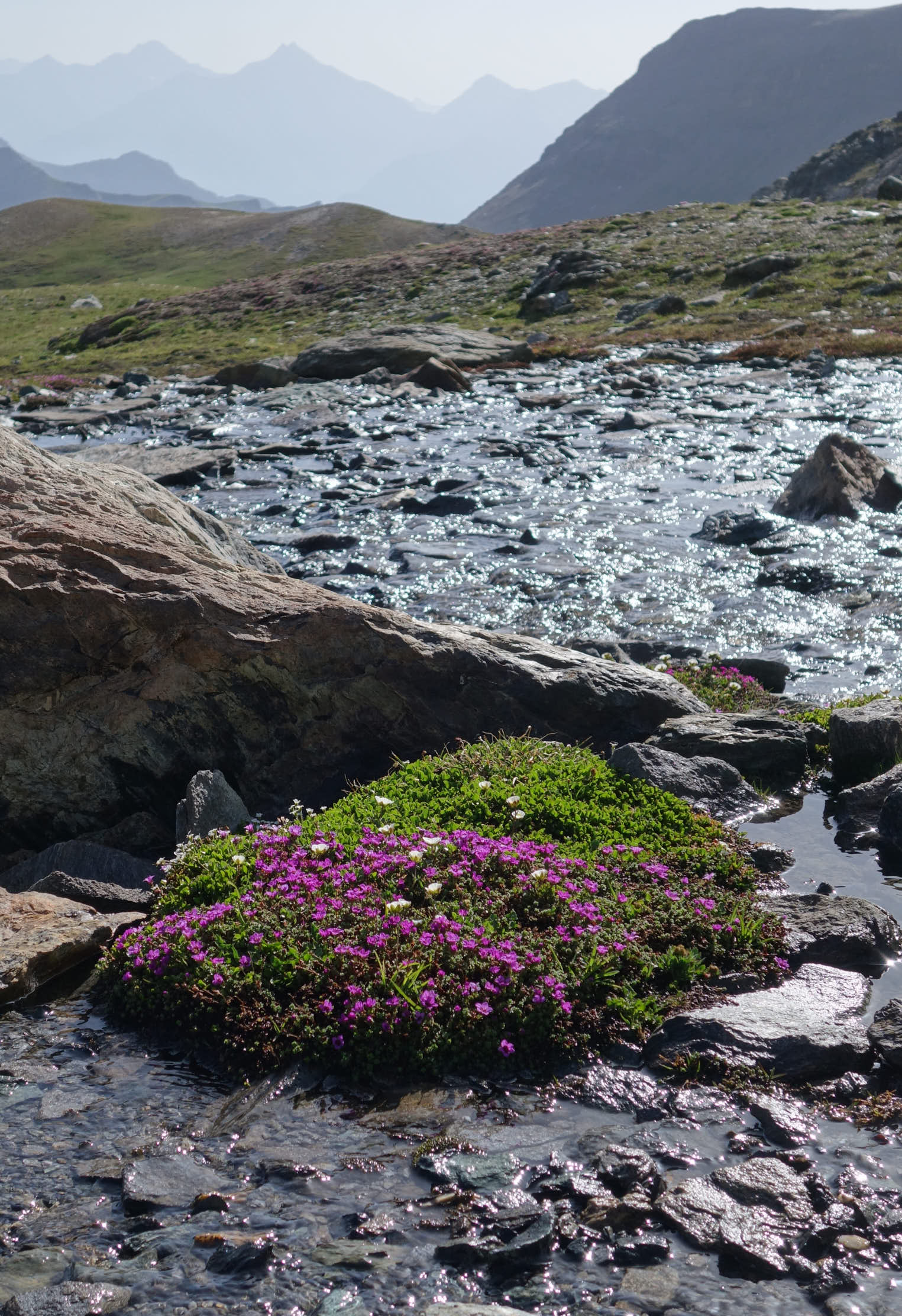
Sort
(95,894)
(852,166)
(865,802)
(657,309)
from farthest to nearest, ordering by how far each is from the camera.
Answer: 1. (852,166)
2. (657,309)
3. (865,802)
4. (95,894)

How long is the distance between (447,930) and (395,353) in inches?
1571

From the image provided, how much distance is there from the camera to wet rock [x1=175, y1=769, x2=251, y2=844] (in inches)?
372

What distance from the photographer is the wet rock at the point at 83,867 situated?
9.37m

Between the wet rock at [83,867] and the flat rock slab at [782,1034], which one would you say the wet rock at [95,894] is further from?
the flat rock slab at [782,1034]

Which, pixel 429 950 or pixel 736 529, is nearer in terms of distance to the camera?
pixel 429 950

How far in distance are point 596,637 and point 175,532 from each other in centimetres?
666

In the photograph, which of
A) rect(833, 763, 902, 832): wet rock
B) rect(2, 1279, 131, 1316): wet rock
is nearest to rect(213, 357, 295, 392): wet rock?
rect(833, 763, 902, 832): wet rock

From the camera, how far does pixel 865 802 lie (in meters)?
10.1

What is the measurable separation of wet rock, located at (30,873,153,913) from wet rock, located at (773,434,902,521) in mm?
16017

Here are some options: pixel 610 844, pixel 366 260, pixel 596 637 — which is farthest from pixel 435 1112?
pixel 366 260

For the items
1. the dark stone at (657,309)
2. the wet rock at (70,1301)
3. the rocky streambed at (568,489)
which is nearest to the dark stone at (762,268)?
the dark stone at (657,309)

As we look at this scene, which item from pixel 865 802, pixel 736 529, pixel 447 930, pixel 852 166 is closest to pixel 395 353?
pixel 736 529

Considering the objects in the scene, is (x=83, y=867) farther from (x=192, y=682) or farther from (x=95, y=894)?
(x=192, y=682)

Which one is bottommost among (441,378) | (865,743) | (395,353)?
(865,743)
